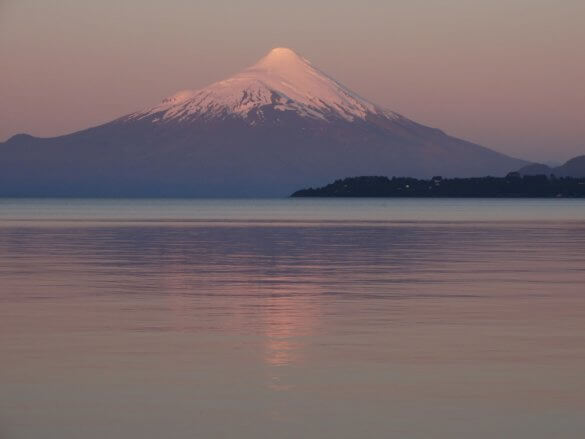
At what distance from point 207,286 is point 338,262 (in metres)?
11.5

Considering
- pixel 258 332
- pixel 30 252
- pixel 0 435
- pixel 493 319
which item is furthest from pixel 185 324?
pixel 30 252

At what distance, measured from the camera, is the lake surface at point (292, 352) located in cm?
1518

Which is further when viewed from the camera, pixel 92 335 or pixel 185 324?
pixel 185 324

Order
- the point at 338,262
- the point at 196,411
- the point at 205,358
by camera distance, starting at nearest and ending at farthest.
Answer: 1. the point at 196,411
2. the point at 205,358
3. the point at 338,262

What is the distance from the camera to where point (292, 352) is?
20.3m

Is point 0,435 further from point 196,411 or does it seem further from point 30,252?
point 30,252

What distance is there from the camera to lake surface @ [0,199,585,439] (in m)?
15.2

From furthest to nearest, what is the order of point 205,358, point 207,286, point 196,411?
point 207,286 → point 205,358 → point 196,411

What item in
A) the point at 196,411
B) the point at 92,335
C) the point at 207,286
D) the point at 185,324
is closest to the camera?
the point at 196,411

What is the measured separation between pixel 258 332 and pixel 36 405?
7.28 meters

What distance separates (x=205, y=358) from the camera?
→ 773 inches

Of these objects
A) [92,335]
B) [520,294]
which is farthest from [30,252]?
[92,335]

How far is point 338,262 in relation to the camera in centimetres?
4394

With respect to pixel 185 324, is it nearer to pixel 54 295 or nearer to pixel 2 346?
pixel 2 346
